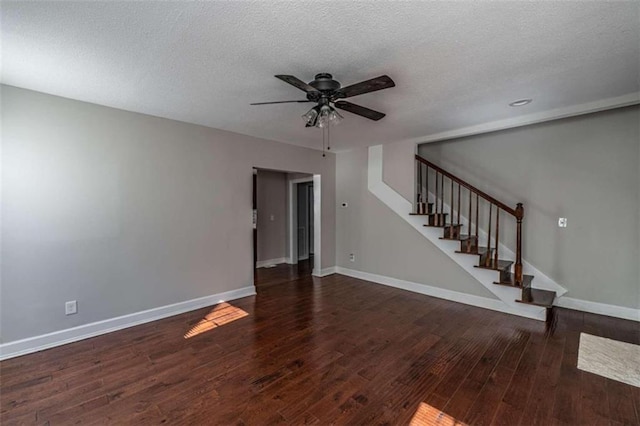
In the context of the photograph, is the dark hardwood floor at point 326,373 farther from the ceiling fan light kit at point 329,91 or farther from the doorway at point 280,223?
the doorway at point 280,223

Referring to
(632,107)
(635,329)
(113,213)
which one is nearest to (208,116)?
(113,213)

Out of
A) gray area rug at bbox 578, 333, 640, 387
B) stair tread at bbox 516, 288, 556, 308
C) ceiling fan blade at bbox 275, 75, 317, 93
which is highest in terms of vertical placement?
ceiling fan blade at bbox 275, 75, 317, 93

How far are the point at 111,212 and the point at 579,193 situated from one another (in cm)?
588

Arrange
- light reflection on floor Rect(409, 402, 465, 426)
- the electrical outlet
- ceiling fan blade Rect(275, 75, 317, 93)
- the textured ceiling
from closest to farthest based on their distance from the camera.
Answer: the textured ceiling
light reflection on floor Rect(409, 402, 465, 426)
ceiling fan blade Rect(275, 75, 317, 93)
the electrical outlet

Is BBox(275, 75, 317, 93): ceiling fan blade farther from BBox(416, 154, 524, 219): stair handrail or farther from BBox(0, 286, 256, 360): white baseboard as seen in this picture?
BBox(0, 286, 256, 360): white baseboard

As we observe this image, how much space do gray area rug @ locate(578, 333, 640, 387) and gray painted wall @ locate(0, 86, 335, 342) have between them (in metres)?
4.14

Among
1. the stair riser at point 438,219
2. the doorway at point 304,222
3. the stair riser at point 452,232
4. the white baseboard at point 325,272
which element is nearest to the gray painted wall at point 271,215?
the doorway at point 304,222

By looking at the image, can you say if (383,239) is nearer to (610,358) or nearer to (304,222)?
(304,222)

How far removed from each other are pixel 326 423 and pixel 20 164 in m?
3.59

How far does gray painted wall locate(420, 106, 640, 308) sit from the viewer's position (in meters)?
3.47

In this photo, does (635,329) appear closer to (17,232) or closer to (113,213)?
(113,213)

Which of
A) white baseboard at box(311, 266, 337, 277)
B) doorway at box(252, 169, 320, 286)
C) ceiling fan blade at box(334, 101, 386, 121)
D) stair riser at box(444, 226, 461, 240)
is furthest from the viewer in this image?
doorway at box(252, 169, 320, 286)

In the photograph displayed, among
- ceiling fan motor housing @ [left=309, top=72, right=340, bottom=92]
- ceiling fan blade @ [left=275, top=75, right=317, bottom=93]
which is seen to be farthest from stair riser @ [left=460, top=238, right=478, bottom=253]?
ceiling fan blade @ [left=275, top=75, right=317, bottom=93]

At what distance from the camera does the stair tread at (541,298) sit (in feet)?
11.3
